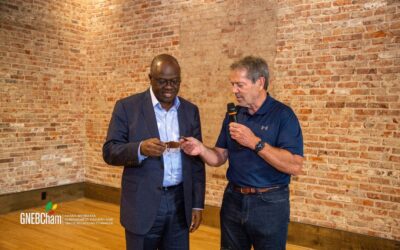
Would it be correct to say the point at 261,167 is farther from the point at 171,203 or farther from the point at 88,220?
the point at 88,220

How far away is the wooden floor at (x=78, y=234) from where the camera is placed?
14.5 ft

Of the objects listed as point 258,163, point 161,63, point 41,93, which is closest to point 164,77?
point 161,63

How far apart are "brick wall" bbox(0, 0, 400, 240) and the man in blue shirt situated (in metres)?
2.08

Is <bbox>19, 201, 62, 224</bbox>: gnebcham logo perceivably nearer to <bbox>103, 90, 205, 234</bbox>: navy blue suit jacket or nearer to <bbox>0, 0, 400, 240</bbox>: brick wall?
<bbox>0, 0, 400, 240</bbox>: brick wall

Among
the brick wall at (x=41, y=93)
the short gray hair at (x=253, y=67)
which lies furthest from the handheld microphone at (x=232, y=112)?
the brick wall at (x=41, y=93)

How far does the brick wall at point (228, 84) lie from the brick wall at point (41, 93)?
0.06ft

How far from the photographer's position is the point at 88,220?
5.43m

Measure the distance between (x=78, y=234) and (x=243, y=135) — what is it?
135 inches

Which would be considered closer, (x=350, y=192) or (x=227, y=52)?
(x=350, y=192)

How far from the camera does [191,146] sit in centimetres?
237

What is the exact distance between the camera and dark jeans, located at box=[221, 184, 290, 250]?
2.22 m

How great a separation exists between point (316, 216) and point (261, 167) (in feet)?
8.04

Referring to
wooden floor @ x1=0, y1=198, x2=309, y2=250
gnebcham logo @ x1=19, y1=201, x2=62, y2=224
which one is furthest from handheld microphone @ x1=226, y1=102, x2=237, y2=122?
gnebcham logo @ x1=19, y1=201, x2=62, y2=224

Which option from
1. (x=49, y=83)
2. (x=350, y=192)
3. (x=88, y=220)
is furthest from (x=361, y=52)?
(x=49, y=83)
